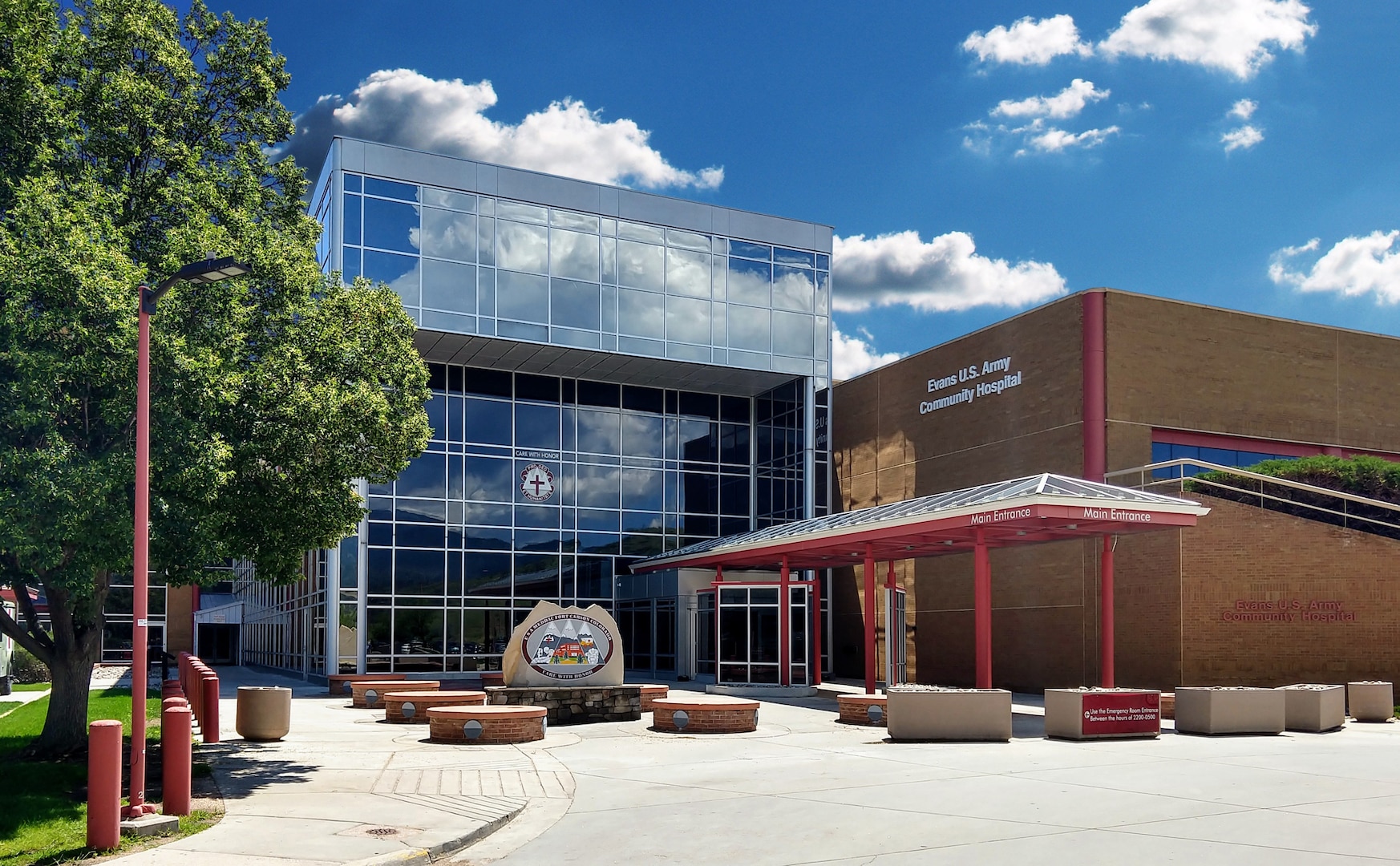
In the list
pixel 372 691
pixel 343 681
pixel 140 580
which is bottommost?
pixel 343 681

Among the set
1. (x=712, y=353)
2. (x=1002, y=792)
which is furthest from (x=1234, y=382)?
(x=1002, y=792)

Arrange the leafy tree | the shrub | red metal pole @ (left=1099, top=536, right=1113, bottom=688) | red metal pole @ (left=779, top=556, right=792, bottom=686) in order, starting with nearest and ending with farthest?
the leafy tree → red metal pole @ (left=1099, top=536, right=1113, bottom=688) → red metal pole @ (left=779, top=556, right=792, bottom=686) → the shrub

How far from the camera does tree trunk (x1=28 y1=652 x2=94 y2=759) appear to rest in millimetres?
16281

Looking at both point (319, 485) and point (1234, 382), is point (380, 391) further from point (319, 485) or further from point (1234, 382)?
point (1234, 382)

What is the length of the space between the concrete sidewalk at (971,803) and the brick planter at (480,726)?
1178 millimetres

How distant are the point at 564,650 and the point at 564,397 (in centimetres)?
1739

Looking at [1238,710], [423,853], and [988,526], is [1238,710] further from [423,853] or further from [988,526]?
[423,853]

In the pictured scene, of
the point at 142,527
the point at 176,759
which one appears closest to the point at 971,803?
the point at 176,759

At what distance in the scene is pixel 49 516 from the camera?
1318cm

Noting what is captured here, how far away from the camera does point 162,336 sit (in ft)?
44.4

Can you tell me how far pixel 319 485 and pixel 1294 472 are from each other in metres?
23.7

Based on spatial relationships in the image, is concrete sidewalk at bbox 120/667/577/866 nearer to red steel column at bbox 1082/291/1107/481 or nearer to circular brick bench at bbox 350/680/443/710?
circular brick bench at bbox 350/680/443/710

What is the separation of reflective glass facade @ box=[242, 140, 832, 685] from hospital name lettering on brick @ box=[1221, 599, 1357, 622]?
1549 centimetres

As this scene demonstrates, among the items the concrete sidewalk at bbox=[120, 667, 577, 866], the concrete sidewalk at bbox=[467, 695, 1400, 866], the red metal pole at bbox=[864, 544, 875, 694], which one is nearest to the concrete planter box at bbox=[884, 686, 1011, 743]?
the concrete sidewalk at bbox=[467, 695, 1400, 866]
